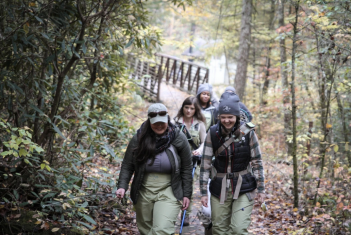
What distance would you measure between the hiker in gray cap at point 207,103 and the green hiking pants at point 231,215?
7.37ft

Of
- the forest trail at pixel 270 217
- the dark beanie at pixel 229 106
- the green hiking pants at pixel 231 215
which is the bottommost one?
the forest trail at pixel 270 217

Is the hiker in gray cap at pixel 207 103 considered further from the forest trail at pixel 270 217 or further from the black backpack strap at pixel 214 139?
the black backpack strap at pixel 214 139

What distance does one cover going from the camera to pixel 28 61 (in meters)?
4.44

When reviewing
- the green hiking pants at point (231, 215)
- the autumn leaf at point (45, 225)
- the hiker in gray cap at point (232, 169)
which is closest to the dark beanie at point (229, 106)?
the hiker in gray cap at point (232, 169)

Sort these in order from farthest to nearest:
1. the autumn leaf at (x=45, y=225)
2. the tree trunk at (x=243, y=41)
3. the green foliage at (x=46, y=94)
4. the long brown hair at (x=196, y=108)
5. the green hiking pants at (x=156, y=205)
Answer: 1. the tree trunk at (x=243, y=41)
2. the long brown hair at (x=196, y=108)
3. the green foliage at (x=46, y=94)
4. the autumn leaf at (x=45, y=225)
5. the green hiking pants at (x=156, y=205)

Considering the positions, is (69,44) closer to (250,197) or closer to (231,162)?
(231,162)

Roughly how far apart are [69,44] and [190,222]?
3.53m

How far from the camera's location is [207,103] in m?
6.30

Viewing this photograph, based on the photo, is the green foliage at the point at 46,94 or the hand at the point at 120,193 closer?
the hand at the point at 120,193

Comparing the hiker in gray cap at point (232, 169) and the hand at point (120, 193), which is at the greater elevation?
the hiker in gray cap at point (232, 169)

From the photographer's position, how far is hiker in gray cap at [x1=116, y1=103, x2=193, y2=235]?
11.9 feet

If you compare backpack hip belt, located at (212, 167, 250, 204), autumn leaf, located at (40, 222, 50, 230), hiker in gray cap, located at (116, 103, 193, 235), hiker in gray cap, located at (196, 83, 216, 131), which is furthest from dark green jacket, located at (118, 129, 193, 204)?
hiker in gray cap, located at (196, 83, 216, 131)

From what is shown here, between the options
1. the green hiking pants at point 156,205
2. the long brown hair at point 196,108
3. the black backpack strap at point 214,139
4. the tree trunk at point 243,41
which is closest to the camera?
the green hiking pants at point 156,205

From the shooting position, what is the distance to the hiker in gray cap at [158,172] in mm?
3629
